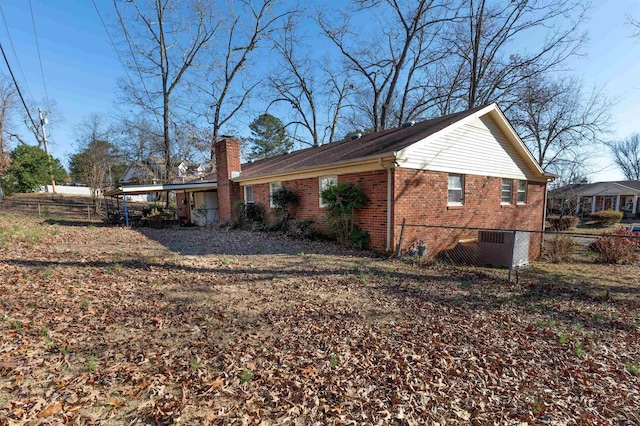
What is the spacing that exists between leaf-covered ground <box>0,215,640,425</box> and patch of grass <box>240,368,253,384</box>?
0.05 feet

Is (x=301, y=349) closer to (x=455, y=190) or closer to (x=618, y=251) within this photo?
(x=455, y=190)

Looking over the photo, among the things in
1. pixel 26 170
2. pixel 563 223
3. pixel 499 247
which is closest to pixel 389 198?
pixel 499 247

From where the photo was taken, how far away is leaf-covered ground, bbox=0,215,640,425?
2.49 metres

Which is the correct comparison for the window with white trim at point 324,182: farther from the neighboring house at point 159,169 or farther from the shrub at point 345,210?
the neighboring house at point 159,169

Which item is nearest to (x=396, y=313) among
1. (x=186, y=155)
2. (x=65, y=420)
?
(x=65, y=420)

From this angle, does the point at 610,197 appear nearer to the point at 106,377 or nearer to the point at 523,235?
the point at 523,235

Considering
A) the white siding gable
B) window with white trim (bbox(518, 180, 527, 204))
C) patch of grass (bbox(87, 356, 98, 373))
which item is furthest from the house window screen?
patch of grass (bbox(87, 356, 98, 373))

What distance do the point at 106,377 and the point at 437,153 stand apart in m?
9.64

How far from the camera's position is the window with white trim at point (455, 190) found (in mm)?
10461

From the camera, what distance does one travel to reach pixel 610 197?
36312 millimetres

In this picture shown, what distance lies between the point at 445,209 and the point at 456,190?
981 mm

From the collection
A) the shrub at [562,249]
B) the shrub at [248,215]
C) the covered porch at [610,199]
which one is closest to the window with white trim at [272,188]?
the shrub at [248,215]

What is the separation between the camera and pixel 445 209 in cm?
1023

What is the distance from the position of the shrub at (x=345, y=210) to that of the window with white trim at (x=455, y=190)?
3.37 m
